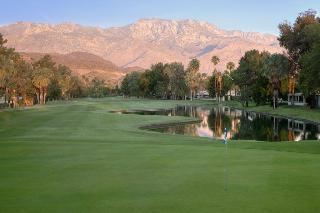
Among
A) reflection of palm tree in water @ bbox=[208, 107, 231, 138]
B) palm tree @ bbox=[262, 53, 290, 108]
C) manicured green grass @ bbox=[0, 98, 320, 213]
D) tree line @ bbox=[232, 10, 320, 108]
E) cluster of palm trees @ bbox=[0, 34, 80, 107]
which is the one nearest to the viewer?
manicured green grass @ bbox=[0, 98, 320, 213]

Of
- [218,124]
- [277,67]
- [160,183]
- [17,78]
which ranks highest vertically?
[277,67]

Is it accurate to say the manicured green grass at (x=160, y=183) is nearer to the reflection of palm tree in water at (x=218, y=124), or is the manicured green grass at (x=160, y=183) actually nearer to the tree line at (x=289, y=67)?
the reflection of palm tree in water at (x=218, y=124)

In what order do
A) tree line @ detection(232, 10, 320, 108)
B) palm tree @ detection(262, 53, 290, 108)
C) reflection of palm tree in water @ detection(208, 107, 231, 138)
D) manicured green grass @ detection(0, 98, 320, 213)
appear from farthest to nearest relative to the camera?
palm tree @ detection(262, 53, 290, 108)
tree line @ detection(232, 10, 320, 108)
reflection of palm tree in water @ detection(208, 107, 231, 138)
manicured green grass @ detection(0, 98, 320, 213)

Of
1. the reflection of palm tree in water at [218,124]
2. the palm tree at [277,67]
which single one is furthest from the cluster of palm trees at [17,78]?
the palm tree at [277,67]

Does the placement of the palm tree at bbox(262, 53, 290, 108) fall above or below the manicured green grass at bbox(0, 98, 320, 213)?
above

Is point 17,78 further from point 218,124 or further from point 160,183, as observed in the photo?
point 160,183

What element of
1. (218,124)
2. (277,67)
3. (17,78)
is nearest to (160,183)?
(218,124)

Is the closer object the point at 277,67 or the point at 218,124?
the point at 218,124

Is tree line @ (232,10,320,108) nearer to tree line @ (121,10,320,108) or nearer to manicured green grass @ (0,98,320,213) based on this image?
tree line @ (121,10,320,108)

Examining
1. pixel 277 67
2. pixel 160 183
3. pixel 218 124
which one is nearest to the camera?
pixel 160 183

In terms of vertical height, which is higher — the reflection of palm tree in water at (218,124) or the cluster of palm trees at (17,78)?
the cluster of palm trees at (17,78)

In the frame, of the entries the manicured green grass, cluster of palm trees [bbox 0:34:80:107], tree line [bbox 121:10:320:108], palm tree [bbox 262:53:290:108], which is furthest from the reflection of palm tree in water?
cluster of palm trees [bbox 0:34:80:107]

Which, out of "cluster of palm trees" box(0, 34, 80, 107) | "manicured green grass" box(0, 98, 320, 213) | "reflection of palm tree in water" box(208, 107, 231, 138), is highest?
"cluster of palm trees" box(0, 34, 80, 107)

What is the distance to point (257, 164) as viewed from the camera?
13906mm
